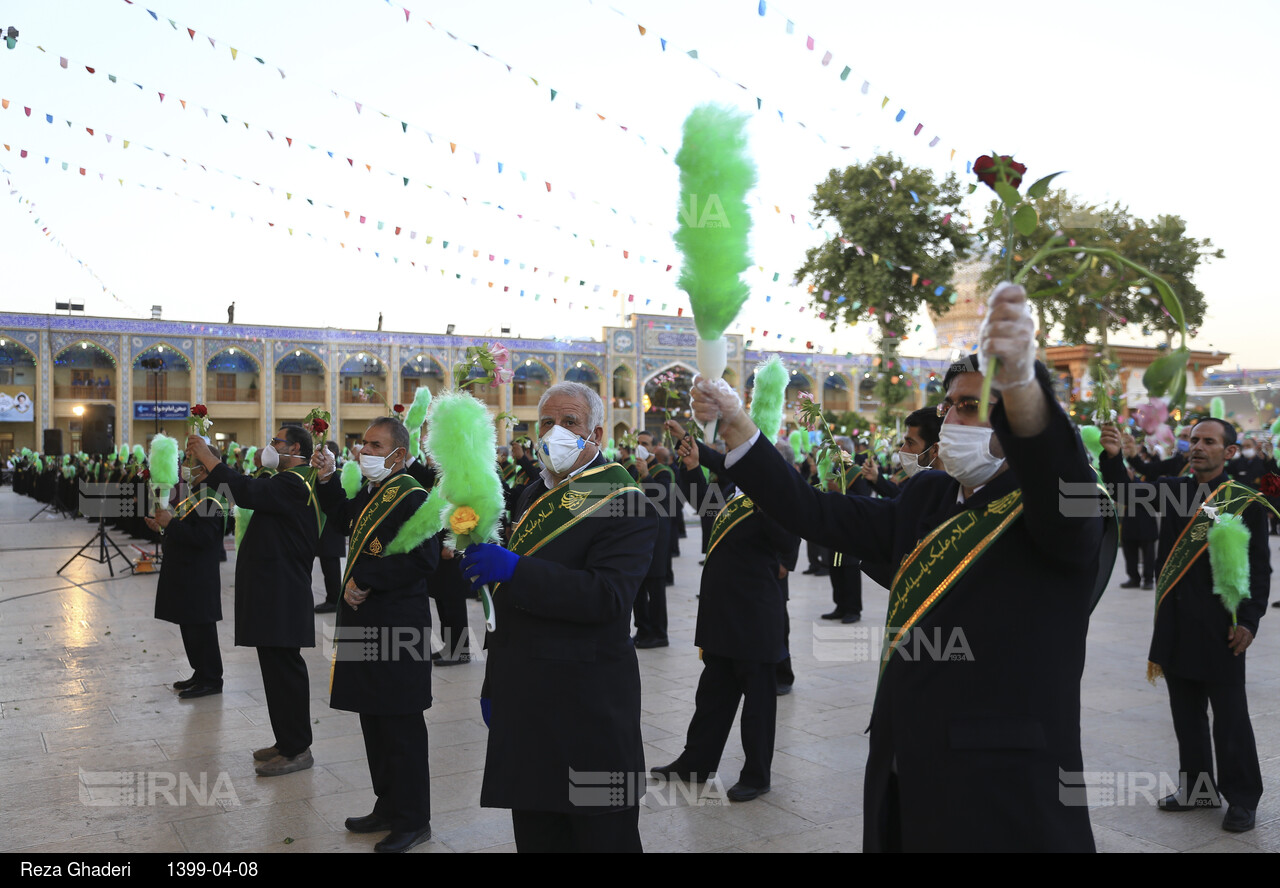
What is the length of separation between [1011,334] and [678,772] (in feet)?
13.1

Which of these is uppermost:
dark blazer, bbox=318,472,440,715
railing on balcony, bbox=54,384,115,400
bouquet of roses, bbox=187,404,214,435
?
railing on balcony, bbox=54,384,115,400

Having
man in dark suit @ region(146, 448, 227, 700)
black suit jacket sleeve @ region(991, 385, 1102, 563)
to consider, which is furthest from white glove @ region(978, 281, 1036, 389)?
man in dark suit @ region(146, 448, 227, 700)

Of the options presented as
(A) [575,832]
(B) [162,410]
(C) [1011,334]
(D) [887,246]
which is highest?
(D) [887,246]

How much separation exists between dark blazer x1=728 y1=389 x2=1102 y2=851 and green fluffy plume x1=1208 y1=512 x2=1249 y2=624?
2987 mm

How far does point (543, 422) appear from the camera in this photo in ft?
11.0

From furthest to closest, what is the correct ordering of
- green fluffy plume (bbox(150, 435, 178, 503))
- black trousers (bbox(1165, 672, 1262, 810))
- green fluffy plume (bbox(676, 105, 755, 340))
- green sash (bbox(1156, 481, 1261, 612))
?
green fluffy plume (bbox(150, 435, 178, 503)), green sash (bbox(1156, 481, 1261, 612)), black trousers (bbox(1165, 672, 1262, 810)), green fluffy plume (bbox(676, 105, 755, 340))

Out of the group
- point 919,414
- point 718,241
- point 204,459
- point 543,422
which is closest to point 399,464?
point 204,459

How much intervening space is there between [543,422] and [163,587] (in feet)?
16.9

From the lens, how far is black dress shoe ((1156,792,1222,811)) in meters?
→ 4.60

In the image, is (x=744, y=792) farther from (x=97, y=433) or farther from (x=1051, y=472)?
(x=97, y=433)

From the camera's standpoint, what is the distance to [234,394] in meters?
45.2

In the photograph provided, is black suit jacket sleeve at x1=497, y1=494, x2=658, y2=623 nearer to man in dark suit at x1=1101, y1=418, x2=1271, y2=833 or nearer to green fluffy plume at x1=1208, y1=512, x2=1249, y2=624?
man in dark suit at x1=1101, y1=418, x2=1271, y2=833

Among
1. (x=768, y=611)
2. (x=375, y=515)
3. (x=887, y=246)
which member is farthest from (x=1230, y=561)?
(x=887, y=246)

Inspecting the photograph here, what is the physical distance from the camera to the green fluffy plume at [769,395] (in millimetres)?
6406
